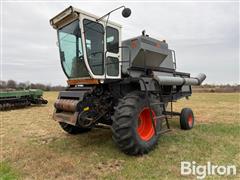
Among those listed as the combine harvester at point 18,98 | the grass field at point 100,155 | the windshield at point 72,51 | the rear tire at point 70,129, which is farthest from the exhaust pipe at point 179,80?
the combine harvester at point 18,98

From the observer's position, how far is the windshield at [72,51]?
4.59m

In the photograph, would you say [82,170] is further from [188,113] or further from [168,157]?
[188,113]

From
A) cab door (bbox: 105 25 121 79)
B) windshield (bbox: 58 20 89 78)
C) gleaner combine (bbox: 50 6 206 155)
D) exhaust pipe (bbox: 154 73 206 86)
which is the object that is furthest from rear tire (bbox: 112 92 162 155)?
windshield (bbox: 58 20 89 78)

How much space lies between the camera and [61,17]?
4422 millimetres

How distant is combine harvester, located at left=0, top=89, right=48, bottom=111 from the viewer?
12109mm

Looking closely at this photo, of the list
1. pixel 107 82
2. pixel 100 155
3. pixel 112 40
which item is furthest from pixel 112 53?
pixel 100 155

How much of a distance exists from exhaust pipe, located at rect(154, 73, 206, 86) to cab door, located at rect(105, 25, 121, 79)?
3.61 feet

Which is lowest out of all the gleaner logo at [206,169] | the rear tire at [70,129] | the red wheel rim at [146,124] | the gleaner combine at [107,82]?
the gleaner logo at [206,169]

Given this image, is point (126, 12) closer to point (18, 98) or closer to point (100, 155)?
point (100, 155)

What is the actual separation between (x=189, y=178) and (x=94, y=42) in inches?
128

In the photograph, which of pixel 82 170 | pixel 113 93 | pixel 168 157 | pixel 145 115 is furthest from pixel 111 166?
pixel 113 93

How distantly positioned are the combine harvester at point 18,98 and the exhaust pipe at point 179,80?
10.3 m

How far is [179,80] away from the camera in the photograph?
621 centimetres

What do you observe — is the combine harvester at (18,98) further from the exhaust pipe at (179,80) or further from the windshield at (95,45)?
the exhaust pipe at (179,80)
